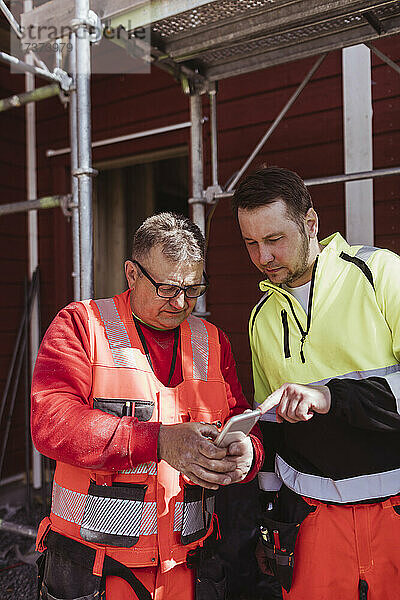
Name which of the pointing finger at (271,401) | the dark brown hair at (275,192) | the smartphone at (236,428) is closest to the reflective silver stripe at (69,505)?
the smartphone at (236,428)

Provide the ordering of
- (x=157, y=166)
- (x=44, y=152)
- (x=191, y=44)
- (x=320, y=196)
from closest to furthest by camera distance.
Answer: (x=191, y=44) → (x=320, y=196) → (x=44, y=152) → (x=157, y=166)

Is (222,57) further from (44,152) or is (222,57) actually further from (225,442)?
(44,152)

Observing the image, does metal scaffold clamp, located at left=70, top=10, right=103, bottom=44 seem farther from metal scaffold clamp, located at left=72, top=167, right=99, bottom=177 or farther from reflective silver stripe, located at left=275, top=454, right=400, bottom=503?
reflective silver stripe, located at left=275, top=454, right=400, bottom=503

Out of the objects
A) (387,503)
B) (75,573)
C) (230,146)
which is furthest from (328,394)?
(230,146)

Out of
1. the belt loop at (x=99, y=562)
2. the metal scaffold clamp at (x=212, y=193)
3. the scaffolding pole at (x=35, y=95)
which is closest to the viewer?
the belt loop at (x=99, y=562)

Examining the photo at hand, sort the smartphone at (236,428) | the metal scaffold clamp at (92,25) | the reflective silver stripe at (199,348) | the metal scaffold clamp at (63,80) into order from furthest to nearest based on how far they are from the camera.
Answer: the metal scaffold clamp at (63,80), the metal scaffold clamp at (92,25), the reflective silver stripe at (199,348), the smartphone at (236,428)

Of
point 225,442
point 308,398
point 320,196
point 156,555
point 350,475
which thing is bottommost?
point 156,555

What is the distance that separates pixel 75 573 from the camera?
167 cm

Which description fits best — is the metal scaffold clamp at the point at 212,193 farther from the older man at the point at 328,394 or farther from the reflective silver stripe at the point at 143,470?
the reflective silver stripe at the point at 143,470

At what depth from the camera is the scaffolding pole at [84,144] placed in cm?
236

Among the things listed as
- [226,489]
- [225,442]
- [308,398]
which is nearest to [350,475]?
[308,398]

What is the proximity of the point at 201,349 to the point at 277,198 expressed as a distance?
59cm

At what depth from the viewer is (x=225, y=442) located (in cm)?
152

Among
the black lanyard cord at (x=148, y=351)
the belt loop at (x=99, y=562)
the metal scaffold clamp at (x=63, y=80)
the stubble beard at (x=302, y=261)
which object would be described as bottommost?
the belt loop at (x=99, y=562)
